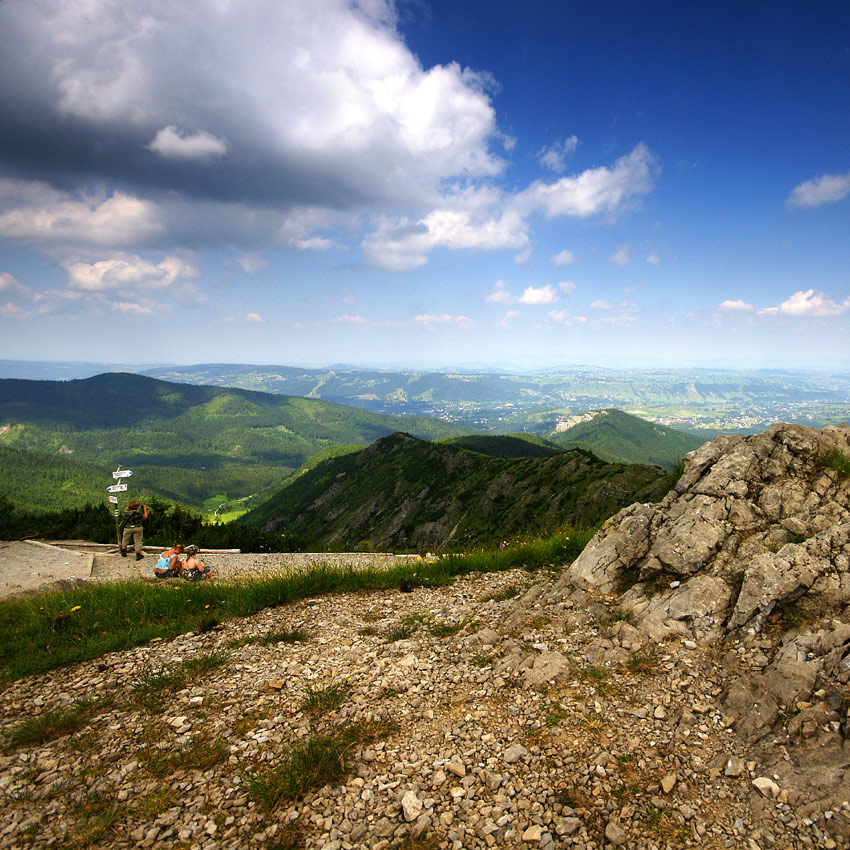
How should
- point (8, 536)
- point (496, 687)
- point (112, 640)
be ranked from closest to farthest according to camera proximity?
1. point (496, 687)
2. point (112, 640)
3. point (8, 536)

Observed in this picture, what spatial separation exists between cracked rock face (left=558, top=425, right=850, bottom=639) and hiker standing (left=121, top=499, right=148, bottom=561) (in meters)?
18.4

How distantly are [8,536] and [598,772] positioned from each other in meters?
31.0

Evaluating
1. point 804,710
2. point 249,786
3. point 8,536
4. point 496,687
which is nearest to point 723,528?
point 804,710

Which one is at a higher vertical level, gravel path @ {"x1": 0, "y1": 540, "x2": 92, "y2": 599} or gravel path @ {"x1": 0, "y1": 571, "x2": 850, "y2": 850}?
gravel path @ {"x1": 0, "y1": 571, "x2": 850, "y2": 850}

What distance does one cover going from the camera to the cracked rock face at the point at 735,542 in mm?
7766

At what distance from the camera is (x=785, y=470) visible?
1032 cm

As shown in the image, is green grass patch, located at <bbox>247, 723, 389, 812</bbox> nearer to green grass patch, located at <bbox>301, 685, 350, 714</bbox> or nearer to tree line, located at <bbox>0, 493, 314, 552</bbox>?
green grass patch, located at <bbox>301, 685, 350, 714</bbox>

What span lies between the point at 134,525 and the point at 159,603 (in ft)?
32.1

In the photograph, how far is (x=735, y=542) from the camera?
9320 mm

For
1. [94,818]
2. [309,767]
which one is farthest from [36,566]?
[309,767]

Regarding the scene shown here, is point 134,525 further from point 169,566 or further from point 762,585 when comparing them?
point 762,585

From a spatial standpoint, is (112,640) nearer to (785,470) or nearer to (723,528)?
(723,528)

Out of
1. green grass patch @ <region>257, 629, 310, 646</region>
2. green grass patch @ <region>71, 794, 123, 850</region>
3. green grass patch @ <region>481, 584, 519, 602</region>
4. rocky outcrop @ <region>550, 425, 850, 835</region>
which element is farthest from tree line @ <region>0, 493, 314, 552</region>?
rocky outcrop @ <region>550, 425, 850, 835</region>

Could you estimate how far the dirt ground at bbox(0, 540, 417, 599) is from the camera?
15109 mm
